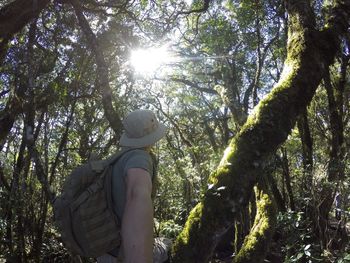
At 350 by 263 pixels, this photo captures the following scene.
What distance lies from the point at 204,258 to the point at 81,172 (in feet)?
2.86

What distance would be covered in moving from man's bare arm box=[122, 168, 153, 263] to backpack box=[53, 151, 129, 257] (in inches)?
8.3

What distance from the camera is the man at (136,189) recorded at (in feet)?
5.21

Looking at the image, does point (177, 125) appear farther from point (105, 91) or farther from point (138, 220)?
point (138, 220)

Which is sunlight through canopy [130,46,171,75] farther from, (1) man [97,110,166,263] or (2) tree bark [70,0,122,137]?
(1) man [97,110,166,263]

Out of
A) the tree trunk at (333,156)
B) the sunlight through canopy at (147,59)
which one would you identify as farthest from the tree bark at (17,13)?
the tree trunk at (333,156)

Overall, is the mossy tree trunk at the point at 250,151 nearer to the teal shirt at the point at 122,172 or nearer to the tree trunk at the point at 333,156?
Answer: the teal shirt at the point at 122,172

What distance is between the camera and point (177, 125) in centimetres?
1039

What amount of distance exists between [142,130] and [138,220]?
23.7 inches

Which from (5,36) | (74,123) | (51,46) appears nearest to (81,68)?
(51,46)

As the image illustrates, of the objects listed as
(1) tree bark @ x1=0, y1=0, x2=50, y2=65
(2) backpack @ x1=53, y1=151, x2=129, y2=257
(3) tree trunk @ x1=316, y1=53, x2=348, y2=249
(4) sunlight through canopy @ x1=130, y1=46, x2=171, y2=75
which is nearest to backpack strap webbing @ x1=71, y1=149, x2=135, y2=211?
(2) backpack @ x1=53, y1=151, x2=129, y2=257

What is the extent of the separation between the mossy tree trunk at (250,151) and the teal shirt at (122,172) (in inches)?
23.1

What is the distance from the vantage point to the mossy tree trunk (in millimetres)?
2273

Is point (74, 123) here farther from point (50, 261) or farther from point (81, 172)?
point (81, 172)

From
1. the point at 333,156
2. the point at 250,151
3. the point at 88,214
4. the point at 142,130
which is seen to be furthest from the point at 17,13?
the point at 333,156
